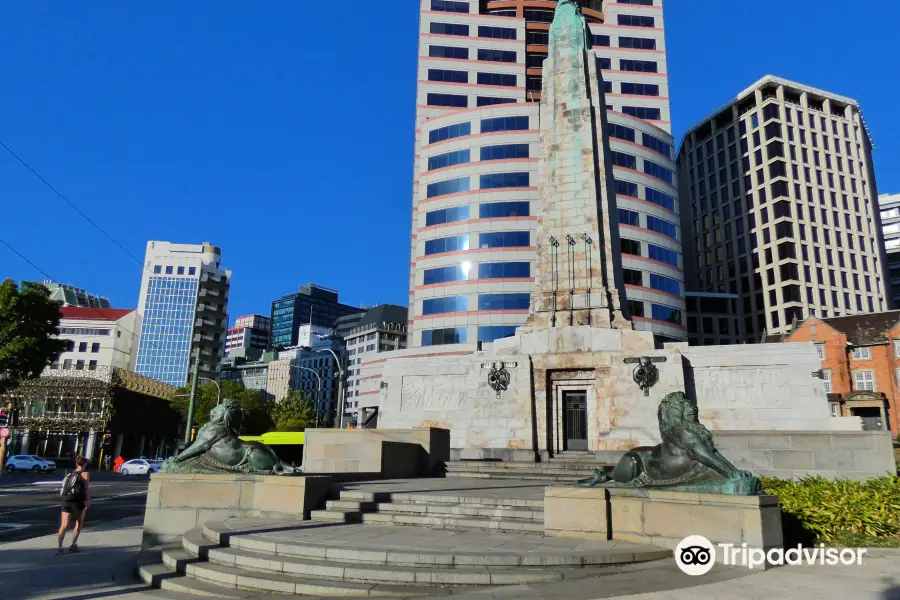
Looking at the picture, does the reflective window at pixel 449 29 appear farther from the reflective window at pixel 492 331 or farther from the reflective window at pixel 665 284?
the reflective window at pixel 492 331

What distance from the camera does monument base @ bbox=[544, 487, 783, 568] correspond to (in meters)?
8.16

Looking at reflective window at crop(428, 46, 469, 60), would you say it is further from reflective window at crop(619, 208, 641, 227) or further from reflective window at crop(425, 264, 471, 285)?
reflective window at crop(425, 264, 471, 285)

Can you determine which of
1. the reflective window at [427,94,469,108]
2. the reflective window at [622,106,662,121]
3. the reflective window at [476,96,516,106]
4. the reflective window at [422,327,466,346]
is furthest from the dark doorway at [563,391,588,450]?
the reflective window at [622,106,662,121]

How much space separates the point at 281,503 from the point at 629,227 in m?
50.4

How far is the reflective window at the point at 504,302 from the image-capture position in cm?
5234

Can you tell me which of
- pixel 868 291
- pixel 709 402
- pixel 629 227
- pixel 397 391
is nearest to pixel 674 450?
pixel 709 402

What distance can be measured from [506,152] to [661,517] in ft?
164

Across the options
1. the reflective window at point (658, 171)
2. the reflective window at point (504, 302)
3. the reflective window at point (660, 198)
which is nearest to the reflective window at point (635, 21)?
the reflective window at point (658, 171)

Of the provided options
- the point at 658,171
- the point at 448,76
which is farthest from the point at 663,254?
the point at 448,76

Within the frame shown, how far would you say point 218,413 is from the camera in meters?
12.0

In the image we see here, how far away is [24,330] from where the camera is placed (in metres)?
32.0

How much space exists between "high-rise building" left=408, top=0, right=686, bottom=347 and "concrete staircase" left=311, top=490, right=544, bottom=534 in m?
40.6

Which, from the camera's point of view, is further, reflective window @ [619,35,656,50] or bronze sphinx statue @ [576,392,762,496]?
reflective window @ [619,35,656,50]

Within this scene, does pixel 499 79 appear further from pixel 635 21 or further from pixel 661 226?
pixel 661 226
